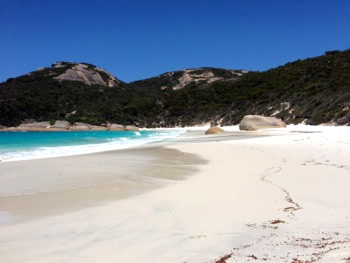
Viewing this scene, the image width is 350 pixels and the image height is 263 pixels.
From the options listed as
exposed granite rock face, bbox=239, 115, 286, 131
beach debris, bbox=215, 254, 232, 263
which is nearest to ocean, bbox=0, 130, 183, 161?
exposed granite rock face, bbox=239, 115, 286, 131

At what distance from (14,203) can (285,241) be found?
4992mm

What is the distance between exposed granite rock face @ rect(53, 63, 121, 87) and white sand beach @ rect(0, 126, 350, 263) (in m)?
128

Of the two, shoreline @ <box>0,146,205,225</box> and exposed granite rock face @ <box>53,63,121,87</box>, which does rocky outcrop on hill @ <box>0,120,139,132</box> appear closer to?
exposed granite rock face @ <box>53,63,121,87</box>

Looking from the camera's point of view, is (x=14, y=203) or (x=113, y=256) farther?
(x=14, y=203)

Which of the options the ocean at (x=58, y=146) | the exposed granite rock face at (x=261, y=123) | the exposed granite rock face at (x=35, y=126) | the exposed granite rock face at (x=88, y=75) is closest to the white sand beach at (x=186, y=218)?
the ocean at (x=58, y=146)

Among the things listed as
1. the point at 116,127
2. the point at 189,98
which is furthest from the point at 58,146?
the point at 189,98

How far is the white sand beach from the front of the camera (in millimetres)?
3605

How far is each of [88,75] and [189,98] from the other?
2410 inches

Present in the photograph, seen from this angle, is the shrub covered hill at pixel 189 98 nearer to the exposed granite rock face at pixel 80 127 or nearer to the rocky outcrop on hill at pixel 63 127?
the exposed granite rock face at pixel 80 127

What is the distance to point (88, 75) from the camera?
459 ft

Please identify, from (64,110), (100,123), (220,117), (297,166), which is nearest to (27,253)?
(297,166)

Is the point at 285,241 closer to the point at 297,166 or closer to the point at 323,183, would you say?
the point at 323,183

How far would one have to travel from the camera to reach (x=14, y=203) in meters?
6.27

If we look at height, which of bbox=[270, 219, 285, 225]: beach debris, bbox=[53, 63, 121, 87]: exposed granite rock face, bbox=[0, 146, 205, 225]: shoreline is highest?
bbox=[53, 63, 121, 87]: exposed granite rock face
